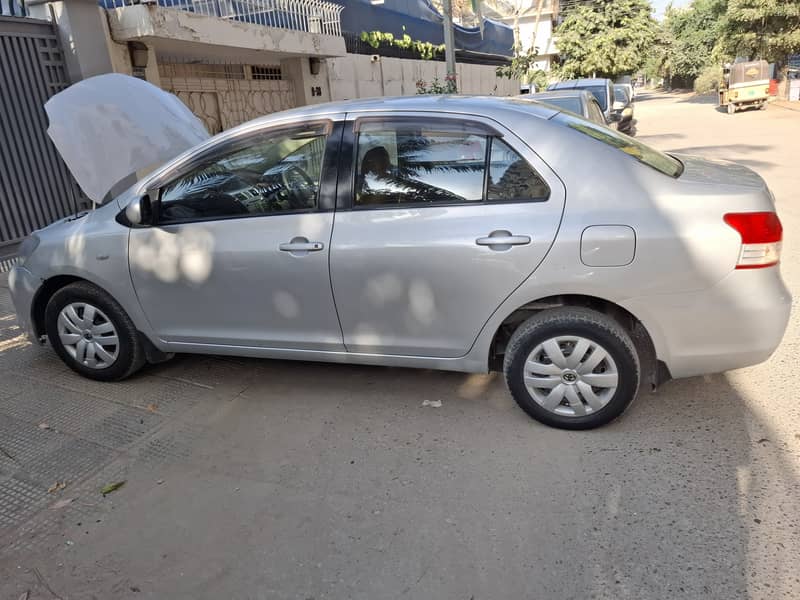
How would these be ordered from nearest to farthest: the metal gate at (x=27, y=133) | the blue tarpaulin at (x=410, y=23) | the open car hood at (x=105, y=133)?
1. the open car hood at (x=105, y=133)
2. the metal gate at (x=27, y=133)
3. the blue tarpaulin at (x=410, y=23)

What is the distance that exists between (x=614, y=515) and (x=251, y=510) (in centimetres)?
165

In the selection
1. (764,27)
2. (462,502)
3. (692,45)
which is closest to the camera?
(462,502)

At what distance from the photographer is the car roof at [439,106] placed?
340 centimetres

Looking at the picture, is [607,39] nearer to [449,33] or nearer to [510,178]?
[449,33]

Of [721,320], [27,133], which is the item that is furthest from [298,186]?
[27,133]

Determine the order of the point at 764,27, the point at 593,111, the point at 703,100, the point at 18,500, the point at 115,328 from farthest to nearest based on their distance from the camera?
the point at 703,100 < the point at 764,27 < the point at 593,111 < the point at 115,328 < the point at 18,500

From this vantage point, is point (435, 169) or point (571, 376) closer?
point (571, 376)

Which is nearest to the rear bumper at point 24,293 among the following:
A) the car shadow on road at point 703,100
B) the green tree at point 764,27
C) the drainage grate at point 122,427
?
the drainage grate at point 122,427

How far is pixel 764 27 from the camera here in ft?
94.6

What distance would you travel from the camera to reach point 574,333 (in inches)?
126

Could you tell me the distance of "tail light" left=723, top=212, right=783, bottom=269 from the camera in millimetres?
2971

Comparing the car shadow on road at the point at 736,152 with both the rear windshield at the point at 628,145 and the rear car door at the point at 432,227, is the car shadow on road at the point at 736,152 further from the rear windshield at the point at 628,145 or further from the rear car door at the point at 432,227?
the rear car door at the point at 432,227

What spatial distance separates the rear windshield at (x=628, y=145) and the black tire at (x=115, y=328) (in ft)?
9.83

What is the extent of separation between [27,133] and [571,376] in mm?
8037
